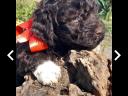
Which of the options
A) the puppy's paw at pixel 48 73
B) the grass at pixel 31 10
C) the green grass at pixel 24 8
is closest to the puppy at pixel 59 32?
the puppy's paw at pixel 48 73

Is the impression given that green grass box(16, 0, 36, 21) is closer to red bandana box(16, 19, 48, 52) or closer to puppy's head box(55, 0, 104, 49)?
red bandana box(16, 19, 48, 52)

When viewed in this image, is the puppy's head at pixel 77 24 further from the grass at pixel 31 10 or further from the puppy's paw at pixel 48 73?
the grass at pixel 31 10

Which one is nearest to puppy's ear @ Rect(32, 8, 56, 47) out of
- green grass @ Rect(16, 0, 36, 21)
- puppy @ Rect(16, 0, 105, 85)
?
puppy @ Rect(16, 0, 105, 85)

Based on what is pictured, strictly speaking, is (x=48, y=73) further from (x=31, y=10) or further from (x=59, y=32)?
(x=31, y=10)

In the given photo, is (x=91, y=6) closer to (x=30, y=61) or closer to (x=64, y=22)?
(x=64, y=22)
